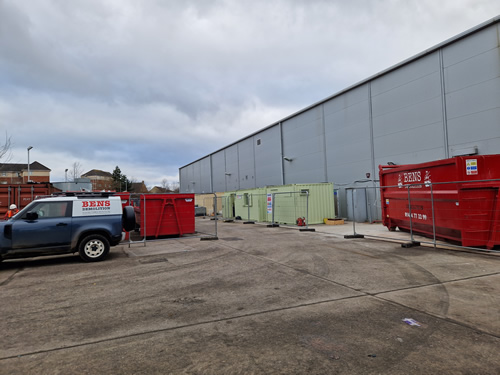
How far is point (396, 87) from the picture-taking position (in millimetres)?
18969

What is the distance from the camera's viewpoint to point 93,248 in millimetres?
9195

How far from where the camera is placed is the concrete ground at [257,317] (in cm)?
321

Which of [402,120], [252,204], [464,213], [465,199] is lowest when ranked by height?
[464,213]

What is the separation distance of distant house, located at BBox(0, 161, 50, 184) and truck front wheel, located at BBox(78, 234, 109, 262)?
65952mm

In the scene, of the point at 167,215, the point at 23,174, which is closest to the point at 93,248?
the point at 167,215

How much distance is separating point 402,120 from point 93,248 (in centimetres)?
1740

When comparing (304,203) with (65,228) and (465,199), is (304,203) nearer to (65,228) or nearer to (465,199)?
(465,199)

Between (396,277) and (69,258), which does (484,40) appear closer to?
(396,277)

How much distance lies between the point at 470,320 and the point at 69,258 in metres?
10.3

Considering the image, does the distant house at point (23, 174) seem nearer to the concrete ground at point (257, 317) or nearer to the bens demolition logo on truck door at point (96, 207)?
the bens demolition logo on truck door at point (96, 207)

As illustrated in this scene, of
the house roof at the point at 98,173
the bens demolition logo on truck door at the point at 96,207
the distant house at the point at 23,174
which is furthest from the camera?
the house roof at the point at 98,173

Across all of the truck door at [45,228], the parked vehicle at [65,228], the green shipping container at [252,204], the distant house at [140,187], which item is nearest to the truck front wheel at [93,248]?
the parked vehicle at [65,228]

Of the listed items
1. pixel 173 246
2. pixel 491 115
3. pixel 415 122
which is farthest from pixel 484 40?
pixel 173 246

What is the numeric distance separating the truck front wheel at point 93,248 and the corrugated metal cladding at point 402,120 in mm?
15747
